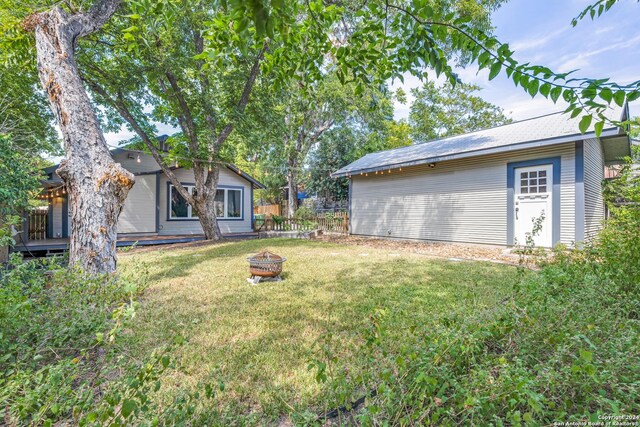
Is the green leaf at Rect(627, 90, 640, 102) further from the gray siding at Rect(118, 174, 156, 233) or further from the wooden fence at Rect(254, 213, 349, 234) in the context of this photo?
the gray siding at Rect(118, 174, 156, 233)

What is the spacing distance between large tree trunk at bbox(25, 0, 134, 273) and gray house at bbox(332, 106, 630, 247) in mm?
6850

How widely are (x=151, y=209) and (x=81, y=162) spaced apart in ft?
32.5

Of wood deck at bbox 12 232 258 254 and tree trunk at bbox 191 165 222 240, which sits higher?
tree trunk at bbox 191 165 222 240

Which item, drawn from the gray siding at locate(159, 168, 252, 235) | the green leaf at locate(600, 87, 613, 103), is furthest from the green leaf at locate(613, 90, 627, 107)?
the gray siding at locate(159, 168, 252, 235)

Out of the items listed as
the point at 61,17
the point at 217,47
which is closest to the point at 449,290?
the point at 217,47

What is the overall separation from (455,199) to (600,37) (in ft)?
15.7

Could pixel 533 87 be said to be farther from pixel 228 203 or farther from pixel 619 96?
pixel 228 203

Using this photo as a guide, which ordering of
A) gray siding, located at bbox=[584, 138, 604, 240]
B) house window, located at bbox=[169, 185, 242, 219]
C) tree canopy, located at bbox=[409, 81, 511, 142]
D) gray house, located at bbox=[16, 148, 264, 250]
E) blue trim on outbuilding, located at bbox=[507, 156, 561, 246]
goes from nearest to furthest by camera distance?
blue trim on outbuilding, located at bbox=[507, 156, 561, 246] → gray siding, located at bbox=[584, 138, 604, 240] → gray house, located at bbox=[16, 148, 264, 250] → house window, located at bbox=[169, 185, 242, 219] → tree canopy, located at bbox=[409, 81, 511, 142]

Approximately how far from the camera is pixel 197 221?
13.5 meters

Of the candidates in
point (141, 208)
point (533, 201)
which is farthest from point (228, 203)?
point (533, 201)

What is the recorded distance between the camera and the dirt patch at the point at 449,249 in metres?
7.02

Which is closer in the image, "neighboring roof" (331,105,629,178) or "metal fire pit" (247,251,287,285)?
"metal fire pit" (247,251,287,285)

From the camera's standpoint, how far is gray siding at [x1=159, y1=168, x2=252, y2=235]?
12.5m

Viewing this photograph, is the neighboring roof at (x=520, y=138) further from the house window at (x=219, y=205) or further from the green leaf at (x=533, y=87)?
the green leaf at (x=533, y=87)
